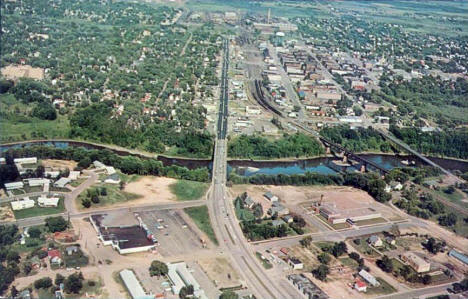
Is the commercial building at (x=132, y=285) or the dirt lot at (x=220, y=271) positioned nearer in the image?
the commercial building at (x=132, y=285)

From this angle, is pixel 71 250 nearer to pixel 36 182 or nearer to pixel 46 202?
pixel 46 202

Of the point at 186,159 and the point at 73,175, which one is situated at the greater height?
the point at 73,175

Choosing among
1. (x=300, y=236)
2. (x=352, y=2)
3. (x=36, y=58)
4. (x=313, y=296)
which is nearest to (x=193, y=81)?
(x=36, y=58)

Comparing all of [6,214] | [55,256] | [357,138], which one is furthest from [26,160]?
[357,138]

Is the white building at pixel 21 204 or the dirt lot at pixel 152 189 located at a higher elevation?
the white building at pixel 21 204

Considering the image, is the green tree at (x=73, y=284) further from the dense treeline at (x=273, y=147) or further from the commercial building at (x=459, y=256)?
the dense treeline at (x=273, y=147)

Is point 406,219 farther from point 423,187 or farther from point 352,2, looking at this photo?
point 352,2

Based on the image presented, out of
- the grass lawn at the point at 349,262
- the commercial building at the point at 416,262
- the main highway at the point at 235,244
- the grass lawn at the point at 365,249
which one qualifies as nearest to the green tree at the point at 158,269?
the main highway at the point at 235,244
